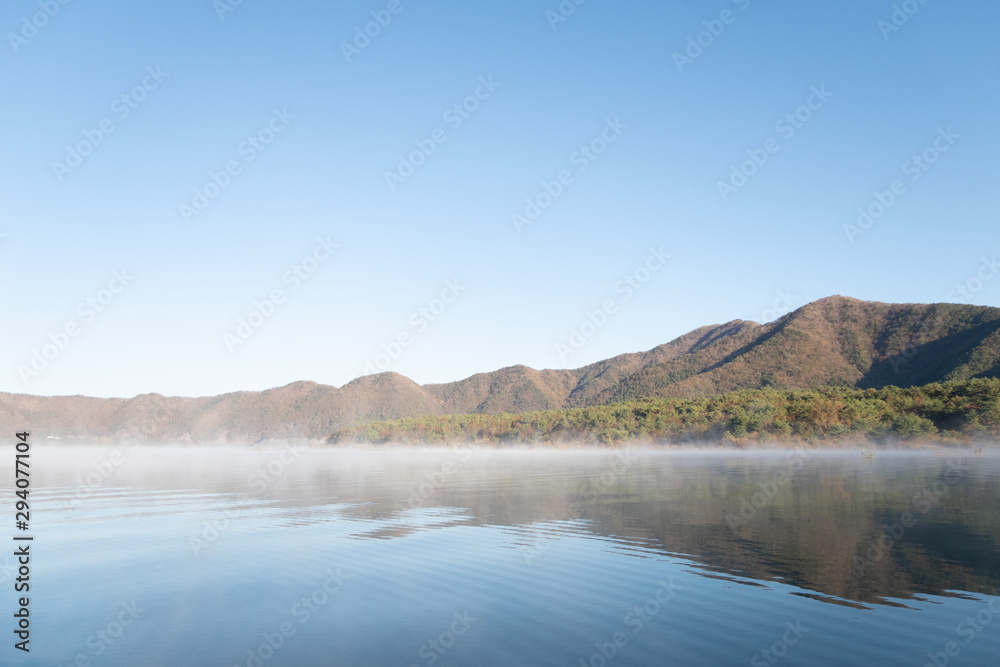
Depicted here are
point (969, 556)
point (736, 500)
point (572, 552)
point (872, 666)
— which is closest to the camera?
point (872, 666)

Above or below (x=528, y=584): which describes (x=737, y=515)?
below

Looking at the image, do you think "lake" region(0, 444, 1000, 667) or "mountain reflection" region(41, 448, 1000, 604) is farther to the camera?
"mountain reflection" region(41, 448, 1000, 604)

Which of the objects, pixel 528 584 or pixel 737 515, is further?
pixel 737 515

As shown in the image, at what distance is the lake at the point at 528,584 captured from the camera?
40.3ft

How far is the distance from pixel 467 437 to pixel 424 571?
18125 cm

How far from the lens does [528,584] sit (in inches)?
685

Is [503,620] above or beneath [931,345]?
beneath

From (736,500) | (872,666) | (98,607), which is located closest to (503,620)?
(872,666)

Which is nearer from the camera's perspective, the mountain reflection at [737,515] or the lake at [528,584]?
the lake at [528,584]

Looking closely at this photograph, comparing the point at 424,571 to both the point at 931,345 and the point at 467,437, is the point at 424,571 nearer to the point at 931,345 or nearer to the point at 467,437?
the point at 467,437

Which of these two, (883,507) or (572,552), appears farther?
(883,507)

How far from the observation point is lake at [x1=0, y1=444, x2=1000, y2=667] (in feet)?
40.3

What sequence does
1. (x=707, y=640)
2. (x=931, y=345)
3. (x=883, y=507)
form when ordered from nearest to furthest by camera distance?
(x=707, y=640) < (x=883, y=507) < (x=931, y=345)

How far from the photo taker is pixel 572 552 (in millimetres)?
21516
